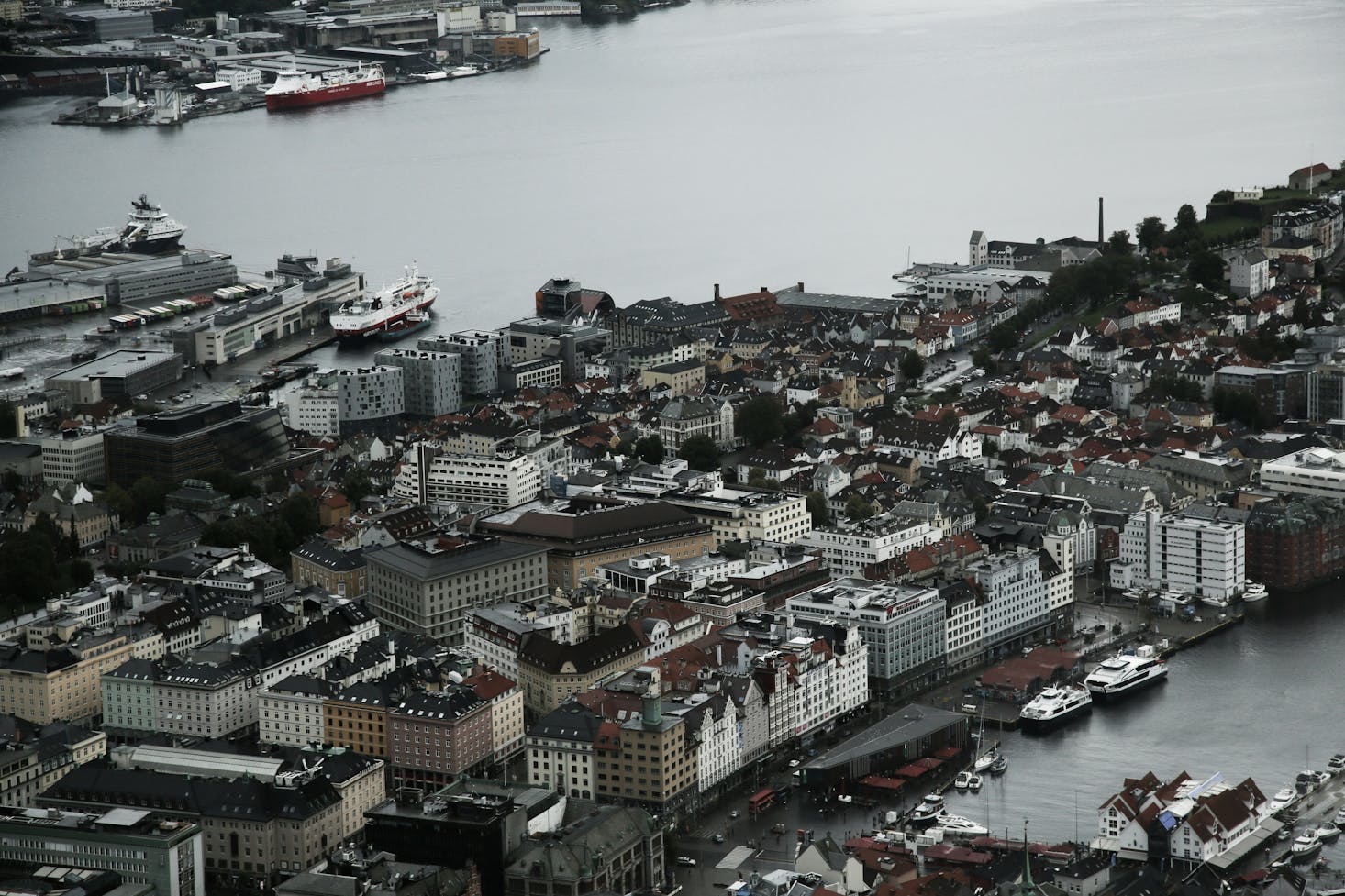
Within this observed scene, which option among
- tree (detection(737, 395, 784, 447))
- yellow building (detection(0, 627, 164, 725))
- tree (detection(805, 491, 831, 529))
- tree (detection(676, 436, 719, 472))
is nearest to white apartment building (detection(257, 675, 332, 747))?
yellow building (detection(0, 627, 164, 725))

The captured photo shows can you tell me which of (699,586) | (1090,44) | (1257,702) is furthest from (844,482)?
(1090,44)

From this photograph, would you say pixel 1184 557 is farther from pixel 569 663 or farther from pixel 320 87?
pixel 320 87

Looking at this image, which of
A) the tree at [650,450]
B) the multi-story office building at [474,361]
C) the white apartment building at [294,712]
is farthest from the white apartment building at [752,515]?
the multi-story office building at [474,361]

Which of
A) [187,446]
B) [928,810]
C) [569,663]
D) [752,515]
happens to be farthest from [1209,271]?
[928,810]

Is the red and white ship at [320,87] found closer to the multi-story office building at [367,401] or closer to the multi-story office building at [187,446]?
the multi-story office building at [367,401]

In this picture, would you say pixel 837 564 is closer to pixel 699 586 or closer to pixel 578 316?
pixel 699 586

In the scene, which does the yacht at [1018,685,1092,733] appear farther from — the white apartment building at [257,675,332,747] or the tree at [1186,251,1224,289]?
the tree at [1186,251,1224,289]

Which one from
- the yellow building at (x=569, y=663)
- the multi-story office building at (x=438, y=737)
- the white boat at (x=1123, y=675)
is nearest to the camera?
the multi-story office building at (x=438, y=737)
